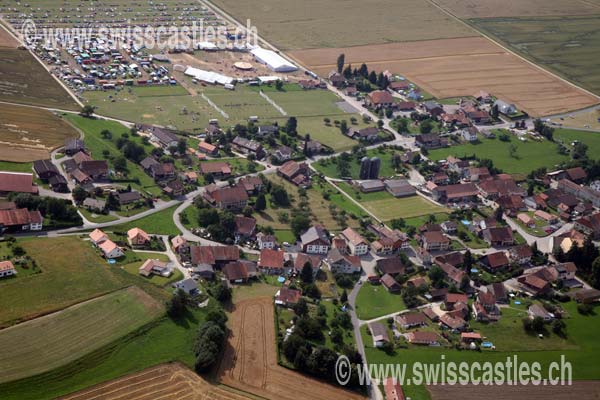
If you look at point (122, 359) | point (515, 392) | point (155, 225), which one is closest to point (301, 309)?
point (122, 359)

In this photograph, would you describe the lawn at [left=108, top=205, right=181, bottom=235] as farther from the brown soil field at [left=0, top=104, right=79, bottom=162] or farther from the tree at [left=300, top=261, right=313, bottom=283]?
the brown soil field at [left=0, top=104, right=79, bottom=162]

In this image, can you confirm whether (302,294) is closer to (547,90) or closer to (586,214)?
(586,214)

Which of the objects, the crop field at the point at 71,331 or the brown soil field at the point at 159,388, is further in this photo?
the crop field at the point at 71,331

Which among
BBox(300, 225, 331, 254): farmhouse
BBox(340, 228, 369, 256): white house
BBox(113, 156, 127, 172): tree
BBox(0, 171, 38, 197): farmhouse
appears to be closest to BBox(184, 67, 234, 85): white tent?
BBox(113, 156, 127, 172): tree

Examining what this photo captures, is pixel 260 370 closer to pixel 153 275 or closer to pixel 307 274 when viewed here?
pixel 307 274

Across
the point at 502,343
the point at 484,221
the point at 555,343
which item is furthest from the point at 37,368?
the point at 484,221

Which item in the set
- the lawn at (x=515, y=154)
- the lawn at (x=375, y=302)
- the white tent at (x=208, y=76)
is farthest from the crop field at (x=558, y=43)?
the lawn at (x=375, y=302)

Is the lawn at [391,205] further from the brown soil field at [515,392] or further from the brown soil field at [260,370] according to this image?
the brown soil field at [515,392]
